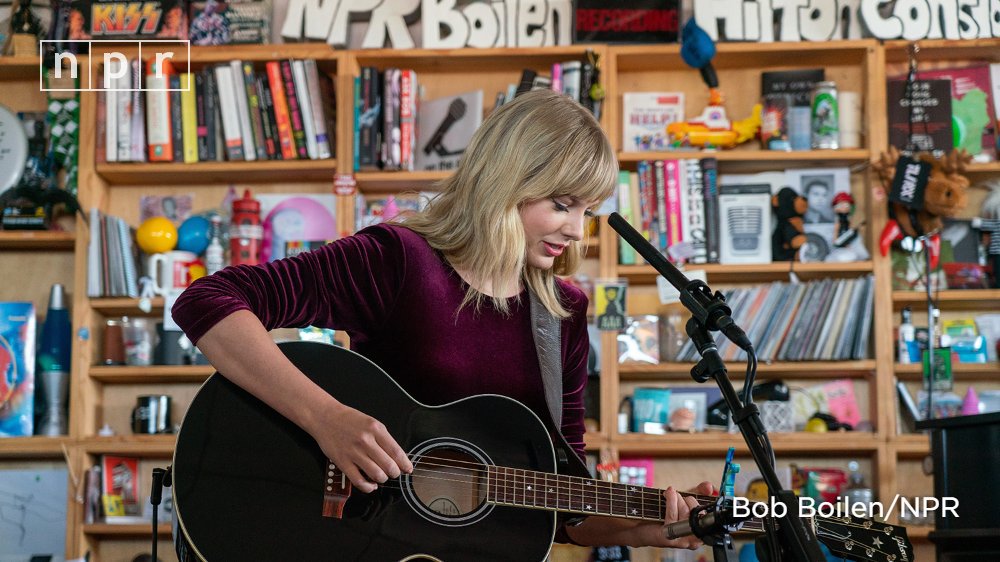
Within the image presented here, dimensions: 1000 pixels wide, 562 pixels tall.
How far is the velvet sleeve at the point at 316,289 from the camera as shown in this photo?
1556mm

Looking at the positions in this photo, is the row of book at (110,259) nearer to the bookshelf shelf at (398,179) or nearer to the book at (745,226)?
the bookshelf shelf at (398,179)

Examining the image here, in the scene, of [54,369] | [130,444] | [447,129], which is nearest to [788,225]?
[447,129]

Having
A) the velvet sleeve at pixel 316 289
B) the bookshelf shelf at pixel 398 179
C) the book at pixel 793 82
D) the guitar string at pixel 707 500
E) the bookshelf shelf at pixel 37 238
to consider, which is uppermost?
the book at pixel 793 82

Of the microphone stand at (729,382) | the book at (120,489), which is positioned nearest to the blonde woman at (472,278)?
the microphone stand at (729,382)

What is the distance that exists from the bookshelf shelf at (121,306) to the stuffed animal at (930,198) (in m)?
2.49

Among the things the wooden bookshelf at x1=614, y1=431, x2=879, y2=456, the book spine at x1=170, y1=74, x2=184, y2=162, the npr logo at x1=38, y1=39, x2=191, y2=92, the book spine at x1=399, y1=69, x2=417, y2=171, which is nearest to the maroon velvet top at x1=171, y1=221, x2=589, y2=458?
the wooden bookshelf at x1=614, y1=431, x2=879, y2=456

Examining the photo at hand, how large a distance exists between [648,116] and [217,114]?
1.53 metres

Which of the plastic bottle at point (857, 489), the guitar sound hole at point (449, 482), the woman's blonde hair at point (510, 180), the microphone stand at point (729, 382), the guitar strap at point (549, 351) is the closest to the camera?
the microphone stand at point (729, 382)

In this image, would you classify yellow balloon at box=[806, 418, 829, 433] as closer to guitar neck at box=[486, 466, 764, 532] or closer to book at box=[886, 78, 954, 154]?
book at box=[886, 78, 954, 154]

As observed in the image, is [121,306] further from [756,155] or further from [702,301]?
[702,301]

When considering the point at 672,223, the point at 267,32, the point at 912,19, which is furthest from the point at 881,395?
the point at 267,32

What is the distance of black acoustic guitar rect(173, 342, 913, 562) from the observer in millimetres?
1544

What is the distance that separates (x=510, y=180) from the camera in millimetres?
1792

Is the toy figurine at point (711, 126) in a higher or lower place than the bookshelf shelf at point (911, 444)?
higher
